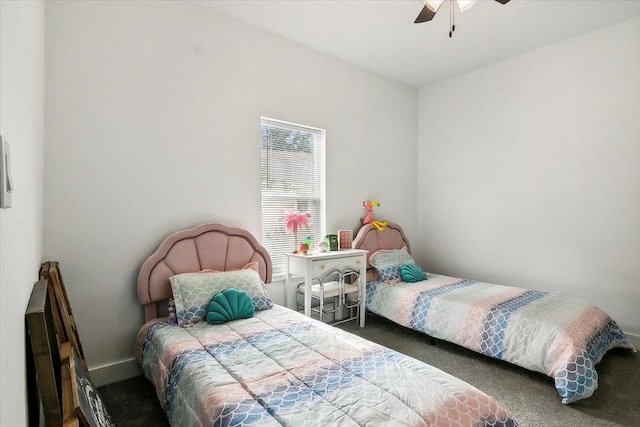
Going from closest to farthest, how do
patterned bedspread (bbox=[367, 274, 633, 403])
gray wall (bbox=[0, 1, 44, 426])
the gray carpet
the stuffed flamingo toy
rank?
A: gray wall (bbox=[0, 1, 44, 426]) → the gray carpet → patterned bedspread (bbox=[367, 274, 633, 403]) → the stuffed flamingo toy

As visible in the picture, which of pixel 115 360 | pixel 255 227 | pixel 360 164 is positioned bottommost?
pixel 115 360

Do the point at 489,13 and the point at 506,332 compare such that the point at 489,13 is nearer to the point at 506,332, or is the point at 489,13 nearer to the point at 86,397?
the point at 506,332

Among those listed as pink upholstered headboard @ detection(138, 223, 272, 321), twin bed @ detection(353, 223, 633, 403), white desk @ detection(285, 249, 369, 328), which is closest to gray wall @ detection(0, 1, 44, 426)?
pink upholstered headboard @ detection(138, 223, 272, 321)

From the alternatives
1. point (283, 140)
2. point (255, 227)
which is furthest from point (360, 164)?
point (255, 227)

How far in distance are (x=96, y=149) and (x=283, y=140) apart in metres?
1.62

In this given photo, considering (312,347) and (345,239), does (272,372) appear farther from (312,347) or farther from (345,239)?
(345,239)

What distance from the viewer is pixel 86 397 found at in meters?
1.34

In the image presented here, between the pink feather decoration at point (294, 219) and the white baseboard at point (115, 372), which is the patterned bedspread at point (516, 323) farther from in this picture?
the white baseboard at point (115, 372)

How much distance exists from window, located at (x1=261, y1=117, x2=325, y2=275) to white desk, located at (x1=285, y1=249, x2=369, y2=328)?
20cm

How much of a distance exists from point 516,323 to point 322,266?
64.3 inches

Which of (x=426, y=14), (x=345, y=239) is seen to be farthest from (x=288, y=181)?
(x=426, y=14)

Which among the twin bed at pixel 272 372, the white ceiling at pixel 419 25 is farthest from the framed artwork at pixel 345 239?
the white ceiling at pixel 419 25

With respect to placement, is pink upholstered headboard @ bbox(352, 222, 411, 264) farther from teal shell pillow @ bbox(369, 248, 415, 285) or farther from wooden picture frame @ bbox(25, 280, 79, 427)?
wooden picture frame @ bbox(25, 280, 79, 427)

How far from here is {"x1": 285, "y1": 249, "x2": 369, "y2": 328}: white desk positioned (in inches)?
119
